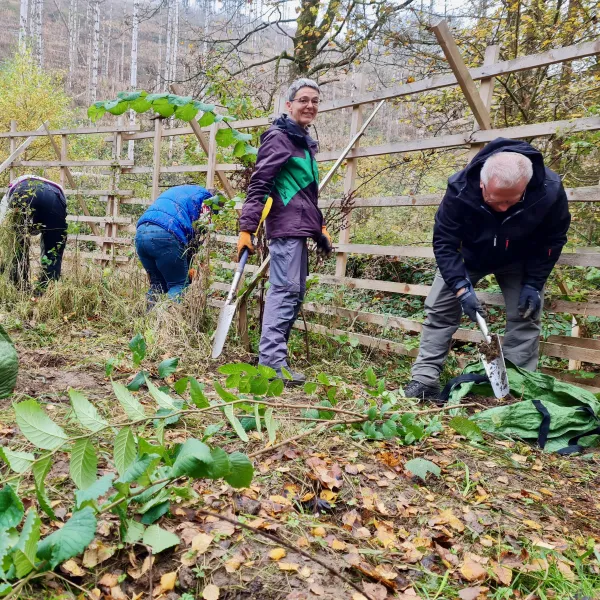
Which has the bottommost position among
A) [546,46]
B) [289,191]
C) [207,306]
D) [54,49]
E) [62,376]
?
[62,376]

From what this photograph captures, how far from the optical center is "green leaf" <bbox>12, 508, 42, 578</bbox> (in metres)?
0.95

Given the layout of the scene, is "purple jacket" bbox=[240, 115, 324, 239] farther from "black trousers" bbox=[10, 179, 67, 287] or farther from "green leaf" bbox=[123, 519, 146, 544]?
"black trousers" bbox=[10, 179, 67, 287]

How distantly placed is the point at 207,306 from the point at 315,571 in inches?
Answer: 114

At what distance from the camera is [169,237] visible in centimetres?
398

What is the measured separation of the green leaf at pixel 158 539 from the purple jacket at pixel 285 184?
2119mm

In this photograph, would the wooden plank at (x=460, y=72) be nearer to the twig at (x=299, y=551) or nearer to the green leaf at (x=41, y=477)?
the twig at (x=299, y=551)

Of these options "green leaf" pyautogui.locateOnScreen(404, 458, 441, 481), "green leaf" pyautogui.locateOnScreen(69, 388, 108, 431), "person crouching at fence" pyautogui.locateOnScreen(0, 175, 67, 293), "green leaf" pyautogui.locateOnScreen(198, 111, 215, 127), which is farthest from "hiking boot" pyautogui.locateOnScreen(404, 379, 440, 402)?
"person crouching at fence" pyautogui.locateOnScreen(0, 175, 67, 293)

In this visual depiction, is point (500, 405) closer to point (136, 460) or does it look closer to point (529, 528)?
point (529, 528)

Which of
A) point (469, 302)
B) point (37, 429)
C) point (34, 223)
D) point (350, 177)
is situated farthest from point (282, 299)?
point (34, 223)

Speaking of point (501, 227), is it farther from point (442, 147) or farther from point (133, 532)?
point (133, 532)

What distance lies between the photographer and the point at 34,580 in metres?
1.09

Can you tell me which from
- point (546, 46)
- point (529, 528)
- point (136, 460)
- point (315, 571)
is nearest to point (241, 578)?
point (315, 571)

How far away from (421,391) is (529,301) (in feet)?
2.69

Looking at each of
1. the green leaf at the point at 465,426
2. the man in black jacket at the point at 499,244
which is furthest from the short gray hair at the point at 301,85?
the green leaf at the point at 465,426
